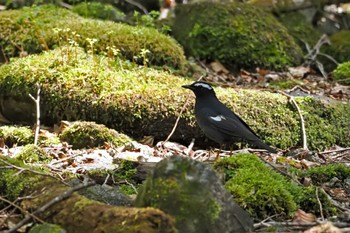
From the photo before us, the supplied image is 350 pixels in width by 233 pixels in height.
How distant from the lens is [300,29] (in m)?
12.1

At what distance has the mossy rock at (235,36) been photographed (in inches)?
416

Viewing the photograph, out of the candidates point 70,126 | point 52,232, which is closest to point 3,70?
point 70,126

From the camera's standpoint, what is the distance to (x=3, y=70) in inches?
319

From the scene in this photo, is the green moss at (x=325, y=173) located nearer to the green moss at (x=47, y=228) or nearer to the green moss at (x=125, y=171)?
the green moss at (x=125, y=171)

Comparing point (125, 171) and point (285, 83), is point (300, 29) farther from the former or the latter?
point (125, 171)

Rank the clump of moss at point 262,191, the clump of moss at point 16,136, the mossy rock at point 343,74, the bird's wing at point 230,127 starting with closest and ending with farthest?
the clump of moss at point 262,191
the bird's wing at point 230,127
the clump of moss at point 16,136
the mossy rock at point 343,74

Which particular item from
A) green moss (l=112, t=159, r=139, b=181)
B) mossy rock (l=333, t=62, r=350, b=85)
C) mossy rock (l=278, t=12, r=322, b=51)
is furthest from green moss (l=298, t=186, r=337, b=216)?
mossy rock (l=278, t=12, r=322, b=51)

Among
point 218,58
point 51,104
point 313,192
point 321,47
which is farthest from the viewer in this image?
point 321,47

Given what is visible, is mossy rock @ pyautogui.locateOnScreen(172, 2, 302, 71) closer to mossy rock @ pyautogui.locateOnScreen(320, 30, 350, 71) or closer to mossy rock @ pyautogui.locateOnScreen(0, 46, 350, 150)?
mossy rock @ pyautogui.locateOnScreen(320, 30, 350, 71)

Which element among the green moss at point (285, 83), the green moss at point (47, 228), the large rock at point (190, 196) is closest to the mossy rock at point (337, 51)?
the green moss at point (285, 83)

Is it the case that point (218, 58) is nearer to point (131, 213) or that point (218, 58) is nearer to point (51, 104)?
point (51, 104)

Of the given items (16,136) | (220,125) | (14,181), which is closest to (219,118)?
(220,125)

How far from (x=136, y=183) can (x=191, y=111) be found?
2334 millimetres

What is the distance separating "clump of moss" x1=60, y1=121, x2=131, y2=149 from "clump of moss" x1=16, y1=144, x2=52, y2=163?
584 millimetres
